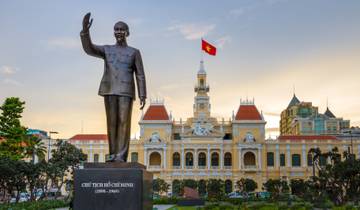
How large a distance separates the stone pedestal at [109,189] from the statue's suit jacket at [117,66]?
1816mm

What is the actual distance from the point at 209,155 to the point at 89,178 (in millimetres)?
65295

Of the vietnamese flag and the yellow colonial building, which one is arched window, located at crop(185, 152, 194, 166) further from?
the vietnamese flag

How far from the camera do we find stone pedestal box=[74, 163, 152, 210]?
992 cm

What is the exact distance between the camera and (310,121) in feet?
450

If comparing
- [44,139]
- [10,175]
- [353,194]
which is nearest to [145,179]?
[353,194]

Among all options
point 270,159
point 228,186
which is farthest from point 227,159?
point 270,159

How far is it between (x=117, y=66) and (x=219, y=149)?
65111 millimetres

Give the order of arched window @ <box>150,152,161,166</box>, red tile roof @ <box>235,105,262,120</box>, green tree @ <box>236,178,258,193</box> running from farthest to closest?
1. red tile roof @ <box>235,105,262,120</box>
2. arched window @ <box>150,152,161,166</box>
3. green tree @ <box>236,178,258,193</box>

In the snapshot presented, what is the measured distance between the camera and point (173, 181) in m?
73.7

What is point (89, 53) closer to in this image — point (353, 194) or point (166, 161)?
point (353, 194)

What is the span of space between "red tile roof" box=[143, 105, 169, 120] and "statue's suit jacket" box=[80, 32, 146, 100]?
67.9 m

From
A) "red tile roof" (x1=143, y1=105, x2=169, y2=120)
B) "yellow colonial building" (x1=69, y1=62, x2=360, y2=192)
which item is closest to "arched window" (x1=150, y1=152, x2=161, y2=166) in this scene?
"yellow colonial building" (x1=69, y1=62, x2=360, y2=192)

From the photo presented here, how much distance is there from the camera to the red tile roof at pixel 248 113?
7850 centimetres

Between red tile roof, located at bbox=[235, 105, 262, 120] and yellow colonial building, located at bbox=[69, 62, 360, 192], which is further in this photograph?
red tile roof, located at bbox=[235, 105, 262, 120]
